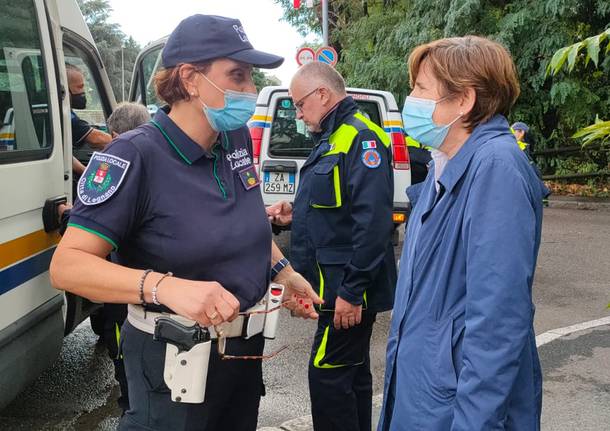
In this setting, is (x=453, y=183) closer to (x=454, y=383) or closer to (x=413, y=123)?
(x=413, y=123)

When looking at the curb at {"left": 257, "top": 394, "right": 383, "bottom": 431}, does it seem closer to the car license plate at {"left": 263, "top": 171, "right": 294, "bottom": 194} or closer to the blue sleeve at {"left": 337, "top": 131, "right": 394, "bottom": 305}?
the blue sleeve at {"left": 337, "top": 131, "right": 394, "bottom": 305}

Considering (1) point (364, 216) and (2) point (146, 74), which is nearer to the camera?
(1) point (364, 216)

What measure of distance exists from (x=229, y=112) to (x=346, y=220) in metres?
1.07

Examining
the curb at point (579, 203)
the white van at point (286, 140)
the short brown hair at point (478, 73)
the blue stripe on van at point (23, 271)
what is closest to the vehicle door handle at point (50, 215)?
the blue stripe on van at point (23, 271)

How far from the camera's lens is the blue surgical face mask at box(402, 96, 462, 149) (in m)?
1.90

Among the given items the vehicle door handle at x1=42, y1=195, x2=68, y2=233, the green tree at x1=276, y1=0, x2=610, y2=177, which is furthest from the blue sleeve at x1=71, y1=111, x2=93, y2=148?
the green tree at x1=276, y1=0, x2=610, y2=177

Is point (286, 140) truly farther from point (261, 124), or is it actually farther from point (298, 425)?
point (298, 425)

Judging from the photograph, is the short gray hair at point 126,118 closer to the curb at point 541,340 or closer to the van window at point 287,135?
the curb at point 541,340

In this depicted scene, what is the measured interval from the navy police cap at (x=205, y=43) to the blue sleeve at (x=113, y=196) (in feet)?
1.16

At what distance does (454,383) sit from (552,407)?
8.17 ft

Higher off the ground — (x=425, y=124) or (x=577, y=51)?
(x=577, y=51)

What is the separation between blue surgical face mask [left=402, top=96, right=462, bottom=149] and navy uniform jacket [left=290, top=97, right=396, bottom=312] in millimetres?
836

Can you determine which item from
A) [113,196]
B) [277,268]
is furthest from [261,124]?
[113,196]

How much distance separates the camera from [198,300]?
5.47ft
